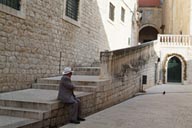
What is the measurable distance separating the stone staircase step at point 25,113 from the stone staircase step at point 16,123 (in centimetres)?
13

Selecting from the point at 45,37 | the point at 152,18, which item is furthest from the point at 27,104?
the point at 152,18

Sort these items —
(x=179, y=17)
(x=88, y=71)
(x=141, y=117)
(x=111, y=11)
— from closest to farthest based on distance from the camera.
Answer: (x=141, y=117) → (x=88, y=71) → (x=111, y=11) → (x=179, y=17)

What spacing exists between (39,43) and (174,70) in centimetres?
1601

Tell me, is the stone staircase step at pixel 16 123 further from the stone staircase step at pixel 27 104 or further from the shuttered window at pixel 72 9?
the shuttered window at pixel 72 9

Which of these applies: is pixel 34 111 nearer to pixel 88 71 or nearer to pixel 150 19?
pixel 88 71

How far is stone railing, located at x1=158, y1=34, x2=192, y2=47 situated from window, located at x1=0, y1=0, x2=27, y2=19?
16.1m

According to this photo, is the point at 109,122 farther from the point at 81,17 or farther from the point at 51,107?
the point at 81,17

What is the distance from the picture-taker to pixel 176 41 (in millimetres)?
22766

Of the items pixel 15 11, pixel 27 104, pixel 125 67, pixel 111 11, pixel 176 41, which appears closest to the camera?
pixel 27 104

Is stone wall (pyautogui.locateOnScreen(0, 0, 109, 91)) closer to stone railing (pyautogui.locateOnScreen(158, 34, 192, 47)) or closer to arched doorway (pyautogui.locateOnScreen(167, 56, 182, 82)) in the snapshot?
stone railing (pyautogui.locateOnScreen(158, 34, 192, 47))

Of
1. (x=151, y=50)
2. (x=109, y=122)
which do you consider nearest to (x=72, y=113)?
(x=109, y=122)

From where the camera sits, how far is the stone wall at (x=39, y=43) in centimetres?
784

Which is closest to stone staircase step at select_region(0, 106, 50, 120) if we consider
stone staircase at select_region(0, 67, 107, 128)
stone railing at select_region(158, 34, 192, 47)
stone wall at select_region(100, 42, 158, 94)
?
stone staircase at select_region(0, 67, 107, 128)

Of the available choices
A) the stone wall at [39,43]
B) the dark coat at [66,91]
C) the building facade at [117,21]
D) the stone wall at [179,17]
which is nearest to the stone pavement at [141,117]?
the dark coat at [66,91]
